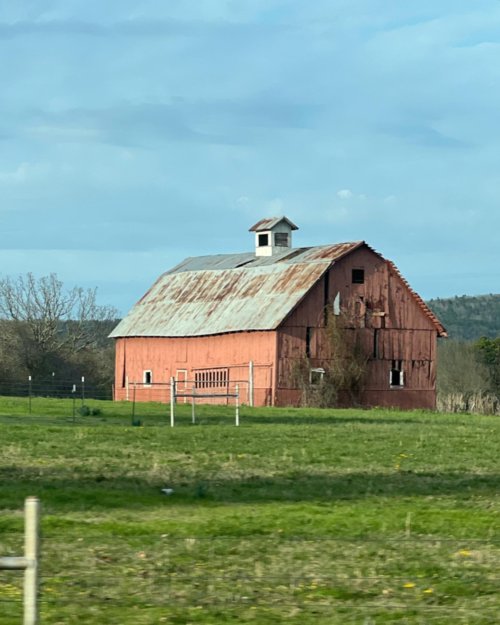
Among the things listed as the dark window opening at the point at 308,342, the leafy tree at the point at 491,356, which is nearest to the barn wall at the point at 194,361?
the dark window opening at the point at 308,342

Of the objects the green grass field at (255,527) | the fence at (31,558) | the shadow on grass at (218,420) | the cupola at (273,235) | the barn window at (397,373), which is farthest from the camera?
the cupola at (273,235)

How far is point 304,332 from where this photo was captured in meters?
58.0

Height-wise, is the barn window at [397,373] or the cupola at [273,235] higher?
the cupola at [273,235]

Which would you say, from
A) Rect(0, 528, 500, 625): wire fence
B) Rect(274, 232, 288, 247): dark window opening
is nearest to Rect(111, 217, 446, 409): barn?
Rect(274, 232, 288, 247): dark window opening

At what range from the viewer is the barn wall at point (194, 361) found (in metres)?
58.2

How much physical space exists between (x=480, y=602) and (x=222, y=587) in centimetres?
217

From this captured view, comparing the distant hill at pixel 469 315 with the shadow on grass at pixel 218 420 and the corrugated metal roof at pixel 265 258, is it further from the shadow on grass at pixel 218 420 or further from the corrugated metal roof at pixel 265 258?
the shadow on grass at pixel 218 420

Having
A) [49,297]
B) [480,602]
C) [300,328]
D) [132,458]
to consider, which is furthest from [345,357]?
[480,602]

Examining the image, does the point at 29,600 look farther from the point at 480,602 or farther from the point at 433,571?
the point at 433,571

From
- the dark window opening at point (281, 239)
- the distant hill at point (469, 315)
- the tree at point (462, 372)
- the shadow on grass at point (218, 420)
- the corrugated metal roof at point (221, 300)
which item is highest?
the distant hill at point (469, 315)

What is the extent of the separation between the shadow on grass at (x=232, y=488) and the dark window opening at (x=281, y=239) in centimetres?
4507

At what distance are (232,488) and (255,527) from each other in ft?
13.8

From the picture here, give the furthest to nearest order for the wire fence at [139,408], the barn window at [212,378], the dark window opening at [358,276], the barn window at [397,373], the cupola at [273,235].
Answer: the cupola at [273,235] → the barn window at [212,378] → the barn window at [397,373] → the dark window opening at [358,276] → the wire fence at [139,408]

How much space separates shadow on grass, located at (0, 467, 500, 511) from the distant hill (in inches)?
5177
